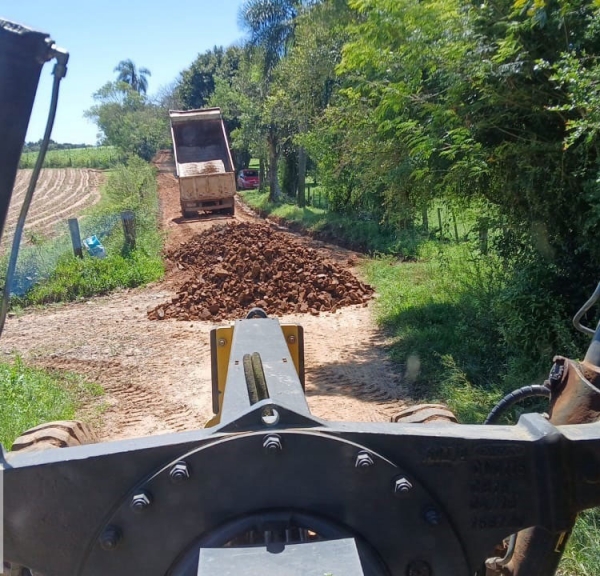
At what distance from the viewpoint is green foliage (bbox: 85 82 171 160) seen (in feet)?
198

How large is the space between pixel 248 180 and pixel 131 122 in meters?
26.4

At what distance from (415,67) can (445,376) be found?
10.8 feet

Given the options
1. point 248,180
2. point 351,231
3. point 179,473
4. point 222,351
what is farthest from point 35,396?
point 248,180

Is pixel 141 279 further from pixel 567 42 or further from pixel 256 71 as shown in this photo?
pixel 256 71

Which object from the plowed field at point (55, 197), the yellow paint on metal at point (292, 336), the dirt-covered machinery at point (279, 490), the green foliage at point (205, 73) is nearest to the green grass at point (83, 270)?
the plowed field at point (55, 197)

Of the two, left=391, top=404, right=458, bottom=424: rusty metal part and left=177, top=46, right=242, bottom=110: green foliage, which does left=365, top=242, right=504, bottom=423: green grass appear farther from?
left=177, top=46, right=242, bottom=110: green foliage

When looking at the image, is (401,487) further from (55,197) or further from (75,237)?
(55,197)

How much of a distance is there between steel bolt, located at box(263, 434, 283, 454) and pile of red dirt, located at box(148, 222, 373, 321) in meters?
10.4

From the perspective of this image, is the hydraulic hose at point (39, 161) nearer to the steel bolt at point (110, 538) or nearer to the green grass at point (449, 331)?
the steel bolt at point (110, 538)

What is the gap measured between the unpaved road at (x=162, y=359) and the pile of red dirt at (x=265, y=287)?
1.29 ft

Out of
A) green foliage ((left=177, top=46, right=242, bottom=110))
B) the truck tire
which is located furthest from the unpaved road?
green foliage ((left=177, top=46, right=242, bottom=110))

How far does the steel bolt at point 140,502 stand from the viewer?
1.55 metres

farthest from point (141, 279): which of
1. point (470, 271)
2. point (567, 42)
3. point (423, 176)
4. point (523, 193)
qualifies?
point (567, 42)

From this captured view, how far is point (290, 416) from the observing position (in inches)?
64.4
